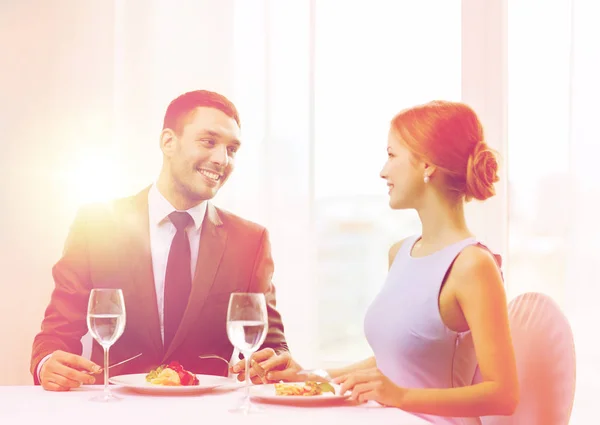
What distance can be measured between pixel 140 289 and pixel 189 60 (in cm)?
80

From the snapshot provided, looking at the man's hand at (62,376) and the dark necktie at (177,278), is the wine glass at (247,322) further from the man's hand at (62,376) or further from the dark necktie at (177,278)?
the dark necktie at (177,278)

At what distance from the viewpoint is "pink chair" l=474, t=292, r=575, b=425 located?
63.7 inches

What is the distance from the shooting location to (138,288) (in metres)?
2.44

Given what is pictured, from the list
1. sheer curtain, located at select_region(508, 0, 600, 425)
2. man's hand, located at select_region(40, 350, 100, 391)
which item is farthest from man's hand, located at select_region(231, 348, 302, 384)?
sheer curtain, located at select_region(508, 0, 600, 425)

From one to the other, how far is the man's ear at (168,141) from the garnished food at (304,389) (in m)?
1.17

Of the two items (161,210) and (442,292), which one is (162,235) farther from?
(442,292)

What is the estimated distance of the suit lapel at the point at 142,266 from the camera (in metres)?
2.43

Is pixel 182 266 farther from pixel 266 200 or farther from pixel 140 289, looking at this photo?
pixel 266 200

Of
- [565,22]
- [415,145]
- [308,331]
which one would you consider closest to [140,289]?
[308,331]

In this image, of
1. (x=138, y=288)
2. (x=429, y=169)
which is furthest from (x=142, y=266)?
(x=429, y=169)

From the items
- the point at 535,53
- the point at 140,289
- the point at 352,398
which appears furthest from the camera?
the point at 535,53

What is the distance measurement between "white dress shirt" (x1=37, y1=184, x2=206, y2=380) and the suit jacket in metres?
0.02

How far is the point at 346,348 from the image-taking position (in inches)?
109

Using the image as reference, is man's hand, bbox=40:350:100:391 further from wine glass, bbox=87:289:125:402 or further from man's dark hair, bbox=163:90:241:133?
man's dark hair, bbox=163:90:241:133
